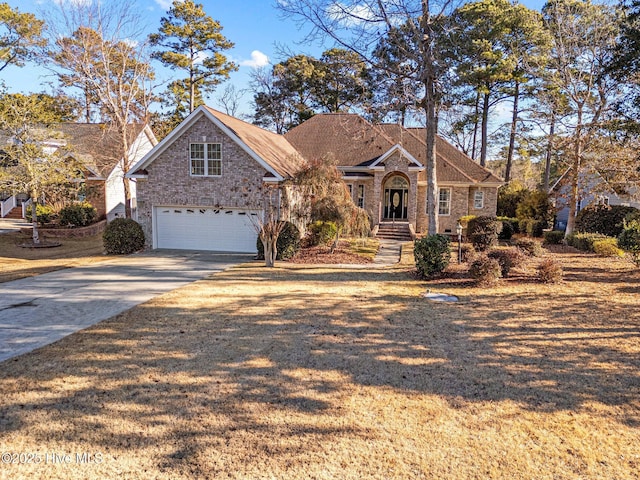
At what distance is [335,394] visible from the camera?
558cm

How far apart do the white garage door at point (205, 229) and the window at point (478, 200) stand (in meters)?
14.8

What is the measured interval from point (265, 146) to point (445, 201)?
1206 centimetres

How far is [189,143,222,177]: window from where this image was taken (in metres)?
18.5

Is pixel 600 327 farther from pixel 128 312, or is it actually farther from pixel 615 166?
pixel 615 166

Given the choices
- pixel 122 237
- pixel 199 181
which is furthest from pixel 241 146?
pixel 122 237

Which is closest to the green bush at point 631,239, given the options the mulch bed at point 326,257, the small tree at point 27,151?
the mulch bed at point 326,257

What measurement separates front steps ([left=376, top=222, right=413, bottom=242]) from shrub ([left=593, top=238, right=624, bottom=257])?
29.8 ft

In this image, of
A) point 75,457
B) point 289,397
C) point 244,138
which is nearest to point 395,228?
point 244,138

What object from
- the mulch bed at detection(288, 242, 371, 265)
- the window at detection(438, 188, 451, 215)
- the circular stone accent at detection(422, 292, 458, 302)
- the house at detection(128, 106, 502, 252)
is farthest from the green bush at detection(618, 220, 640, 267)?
the window at detection(438, 188, 451, 215)

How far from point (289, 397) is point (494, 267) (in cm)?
843

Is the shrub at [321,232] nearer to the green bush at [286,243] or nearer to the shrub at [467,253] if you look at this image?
the green bush at [286,243]

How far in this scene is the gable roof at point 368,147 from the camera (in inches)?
1019

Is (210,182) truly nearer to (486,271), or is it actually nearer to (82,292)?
(82,292)

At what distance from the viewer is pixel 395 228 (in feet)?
81.3
